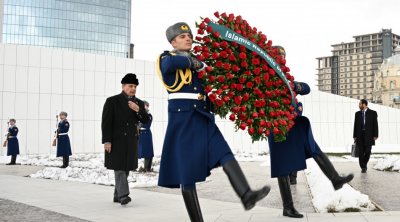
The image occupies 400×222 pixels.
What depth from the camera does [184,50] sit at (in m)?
4.17

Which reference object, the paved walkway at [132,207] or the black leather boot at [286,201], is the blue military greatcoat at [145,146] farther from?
the black leather boot at [286,201]

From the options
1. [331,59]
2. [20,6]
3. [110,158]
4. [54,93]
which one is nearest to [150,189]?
[110,158]

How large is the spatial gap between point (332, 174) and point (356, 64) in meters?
172

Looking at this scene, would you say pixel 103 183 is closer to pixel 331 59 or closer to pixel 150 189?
pixel 150 189

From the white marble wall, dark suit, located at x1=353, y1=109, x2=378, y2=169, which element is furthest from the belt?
the white marble wall

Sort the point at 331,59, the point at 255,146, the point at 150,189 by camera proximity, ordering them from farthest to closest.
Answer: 1. the point at 331,59
2. the point at 255,146
3. the point at 150,189

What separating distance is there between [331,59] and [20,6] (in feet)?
391

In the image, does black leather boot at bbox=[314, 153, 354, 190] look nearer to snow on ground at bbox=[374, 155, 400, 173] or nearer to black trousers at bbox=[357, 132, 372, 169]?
black trousers at bbox=[357, 132, 372, 169]

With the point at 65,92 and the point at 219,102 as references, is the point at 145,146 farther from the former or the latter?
the point at 65,92

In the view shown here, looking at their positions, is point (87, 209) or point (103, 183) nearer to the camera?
point (87, 209)

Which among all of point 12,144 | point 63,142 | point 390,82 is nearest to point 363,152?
point 63,142

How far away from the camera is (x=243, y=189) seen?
3633mm

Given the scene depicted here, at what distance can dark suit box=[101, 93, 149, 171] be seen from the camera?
6.61m

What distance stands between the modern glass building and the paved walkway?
9483cm
